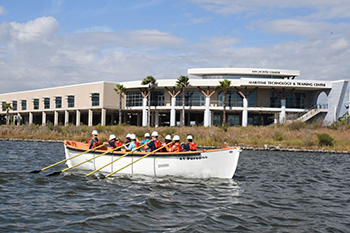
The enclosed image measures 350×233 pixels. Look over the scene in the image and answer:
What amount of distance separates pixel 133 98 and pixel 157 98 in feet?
15.4

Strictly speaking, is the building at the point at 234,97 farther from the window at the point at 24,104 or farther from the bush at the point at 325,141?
the window at the point at 24,104

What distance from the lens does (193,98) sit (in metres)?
58.8

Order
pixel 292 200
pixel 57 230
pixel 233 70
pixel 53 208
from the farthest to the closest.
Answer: pixel 233 70
pixel 292 200
pixel 53 208
pixel 57 230

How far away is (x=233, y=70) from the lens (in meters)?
58.9

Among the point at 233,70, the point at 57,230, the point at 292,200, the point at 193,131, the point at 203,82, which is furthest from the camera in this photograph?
the point at 233,70

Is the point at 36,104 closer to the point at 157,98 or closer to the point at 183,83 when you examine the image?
the point at 157,98

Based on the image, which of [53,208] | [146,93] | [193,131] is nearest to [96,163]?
[53,208]

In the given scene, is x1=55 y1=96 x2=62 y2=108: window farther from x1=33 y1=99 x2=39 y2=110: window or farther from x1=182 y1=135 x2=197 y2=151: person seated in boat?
x1=182 y1=135 x2=197 y2=151: person seated in boat

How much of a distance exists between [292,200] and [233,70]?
158 ft

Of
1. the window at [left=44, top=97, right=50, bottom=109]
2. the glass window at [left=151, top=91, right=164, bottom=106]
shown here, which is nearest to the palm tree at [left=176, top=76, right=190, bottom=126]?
the glass window at [left=151, top=91, right=164, bottom=106]

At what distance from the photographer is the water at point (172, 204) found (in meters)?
9.02

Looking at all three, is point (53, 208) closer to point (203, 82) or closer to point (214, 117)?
point (203, 82)

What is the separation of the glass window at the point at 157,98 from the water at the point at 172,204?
146ft

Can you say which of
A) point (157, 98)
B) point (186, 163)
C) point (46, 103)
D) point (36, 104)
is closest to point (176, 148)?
point (186, 163)
